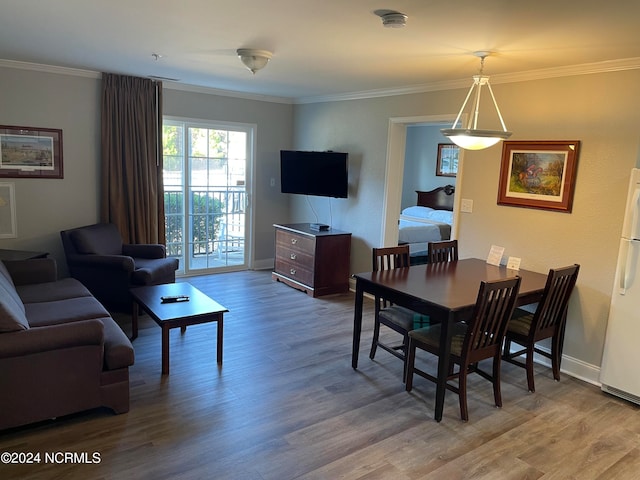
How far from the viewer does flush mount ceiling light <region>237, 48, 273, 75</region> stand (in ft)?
11.5

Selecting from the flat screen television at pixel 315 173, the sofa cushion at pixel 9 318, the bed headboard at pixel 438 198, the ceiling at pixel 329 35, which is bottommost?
the sofa cushion at pixel 9 318

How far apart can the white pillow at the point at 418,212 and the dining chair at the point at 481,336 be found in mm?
4707

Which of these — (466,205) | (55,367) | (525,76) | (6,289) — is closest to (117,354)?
(55,367)

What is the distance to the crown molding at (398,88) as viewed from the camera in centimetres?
336

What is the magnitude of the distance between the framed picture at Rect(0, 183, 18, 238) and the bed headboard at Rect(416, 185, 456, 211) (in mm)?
6286

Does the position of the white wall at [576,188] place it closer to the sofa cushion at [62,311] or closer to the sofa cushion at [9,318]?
the sofa cushion at [62,311]

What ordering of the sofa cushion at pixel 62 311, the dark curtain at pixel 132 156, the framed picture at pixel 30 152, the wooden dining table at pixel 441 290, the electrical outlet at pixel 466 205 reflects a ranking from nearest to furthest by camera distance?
the wooden dining table at pixel 441 290 → the sofa cushion at pixel 62 311 → the electrical outlet at pixel 466 205 → the framed picture at pixel 30 152 → the dark curtain at pixel 132 156

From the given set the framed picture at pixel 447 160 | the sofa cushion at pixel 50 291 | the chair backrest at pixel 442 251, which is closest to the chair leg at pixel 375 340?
the chair backrest at pixel 442 251

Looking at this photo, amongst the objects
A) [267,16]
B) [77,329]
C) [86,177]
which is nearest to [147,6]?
[267,16]

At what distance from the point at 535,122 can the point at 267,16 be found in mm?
2442

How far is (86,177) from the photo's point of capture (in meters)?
5.06

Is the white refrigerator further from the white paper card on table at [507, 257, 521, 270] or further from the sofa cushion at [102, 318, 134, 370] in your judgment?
the sofa cushion at [102, 318, 134, 370]

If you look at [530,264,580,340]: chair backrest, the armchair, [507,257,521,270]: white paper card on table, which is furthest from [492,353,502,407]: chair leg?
the armchair

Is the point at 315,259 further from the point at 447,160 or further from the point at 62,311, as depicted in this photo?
the point at 447,160
